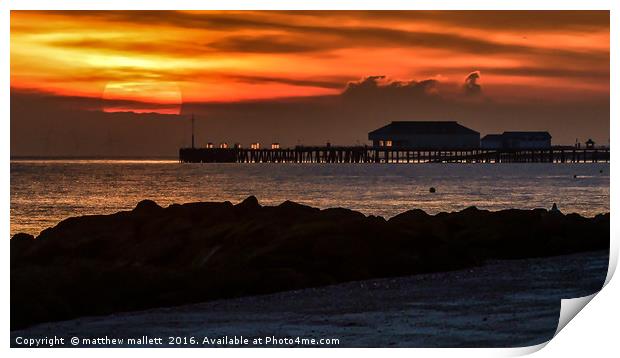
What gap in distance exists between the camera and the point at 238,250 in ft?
45.9

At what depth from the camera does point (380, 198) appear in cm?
4872

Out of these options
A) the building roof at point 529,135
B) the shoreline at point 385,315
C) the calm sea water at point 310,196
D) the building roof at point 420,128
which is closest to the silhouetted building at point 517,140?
the building roof at point 529,135

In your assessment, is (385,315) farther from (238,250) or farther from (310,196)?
(310,196)

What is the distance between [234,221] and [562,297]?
555cm

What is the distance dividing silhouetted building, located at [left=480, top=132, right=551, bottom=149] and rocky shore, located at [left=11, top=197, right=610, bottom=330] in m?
105

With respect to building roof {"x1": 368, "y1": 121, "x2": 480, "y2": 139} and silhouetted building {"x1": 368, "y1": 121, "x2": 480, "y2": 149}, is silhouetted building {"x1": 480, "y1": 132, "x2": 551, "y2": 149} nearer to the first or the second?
silhouetted building {"x1": 368, "y1": 121, "x2": 480, "y2": 149}

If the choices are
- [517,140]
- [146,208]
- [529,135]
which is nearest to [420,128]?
[517,140]

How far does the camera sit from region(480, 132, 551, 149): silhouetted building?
4742 inches

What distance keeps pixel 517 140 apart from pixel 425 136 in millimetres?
16186

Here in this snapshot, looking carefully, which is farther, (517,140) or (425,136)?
(517,140)
